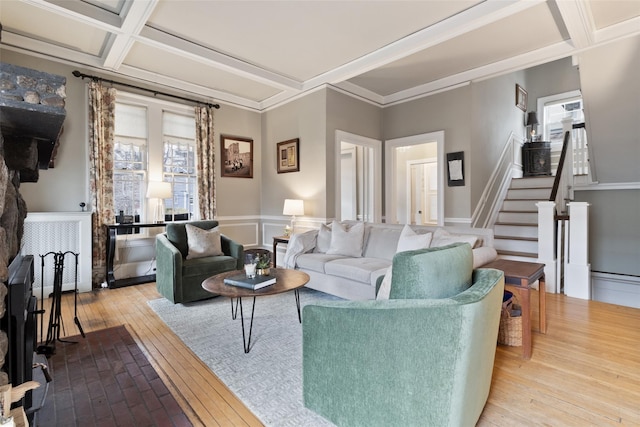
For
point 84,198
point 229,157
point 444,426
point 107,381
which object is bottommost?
point 107,381

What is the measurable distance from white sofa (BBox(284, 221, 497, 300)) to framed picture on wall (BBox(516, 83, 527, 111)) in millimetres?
4450

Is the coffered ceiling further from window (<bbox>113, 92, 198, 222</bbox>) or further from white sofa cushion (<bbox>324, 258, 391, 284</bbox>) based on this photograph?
white sofa cushion (<bbox>324, 258, 391, 284</bbox>)

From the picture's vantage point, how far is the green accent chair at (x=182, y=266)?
11.3 feet

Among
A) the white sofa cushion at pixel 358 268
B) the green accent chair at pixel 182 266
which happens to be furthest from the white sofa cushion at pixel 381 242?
the green accent chair at pixel 182 266

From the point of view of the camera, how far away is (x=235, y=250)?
4.08m

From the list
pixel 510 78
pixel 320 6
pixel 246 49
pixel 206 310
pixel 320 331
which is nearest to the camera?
pixel 320 331

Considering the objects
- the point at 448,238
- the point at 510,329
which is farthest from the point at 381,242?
the point at 510,329

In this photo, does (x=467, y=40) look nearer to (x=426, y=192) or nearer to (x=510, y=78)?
(x=510, y=78)

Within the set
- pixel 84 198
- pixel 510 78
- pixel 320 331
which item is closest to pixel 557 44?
pixel 510 78

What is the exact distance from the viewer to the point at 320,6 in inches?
122

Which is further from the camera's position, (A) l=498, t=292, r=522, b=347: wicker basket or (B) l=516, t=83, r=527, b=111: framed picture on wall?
(B) l=516, t=83, r=527, b=111: framed picture on wall

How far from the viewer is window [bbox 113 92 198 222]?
459 cm

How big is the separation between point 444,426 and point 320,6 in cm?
346

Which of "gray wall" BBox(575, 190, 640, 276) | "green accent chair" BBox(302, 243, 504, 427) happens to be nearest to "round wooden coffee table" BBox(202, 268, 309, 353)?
"green accent chair" BBox(302, 243, 504, 427)
